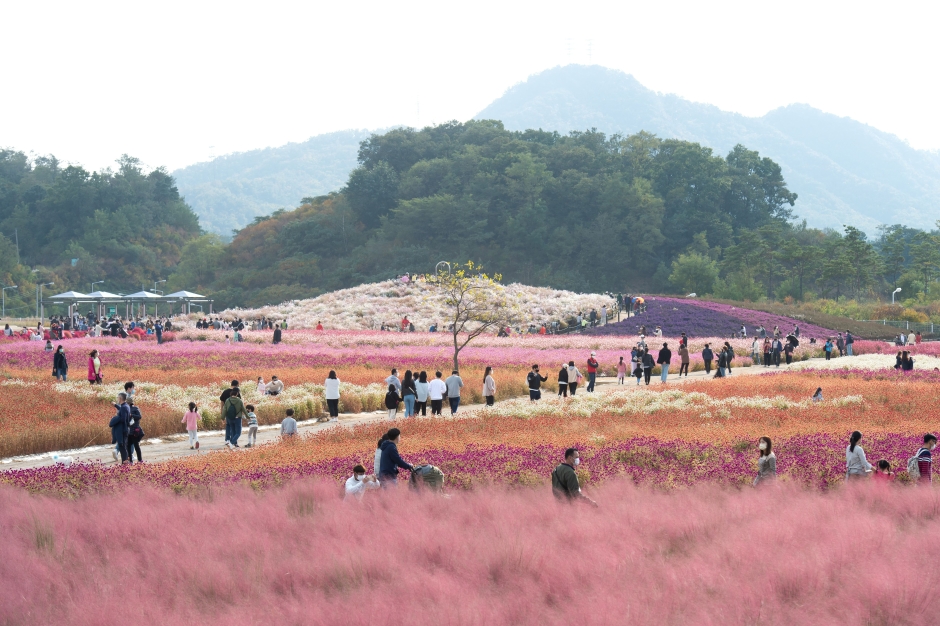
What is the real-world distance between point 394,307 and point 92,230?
242ft

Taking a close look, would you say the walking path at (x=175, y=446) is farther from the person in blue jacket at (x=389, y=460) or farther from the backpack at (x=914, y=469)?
the backpack at (x=914, y=469)

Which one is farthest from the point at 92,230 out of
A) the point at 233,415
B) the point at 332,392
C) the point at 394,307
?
the point at 233,415

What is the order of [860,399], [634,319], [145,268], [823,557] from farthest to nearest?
[145,268] < [634,319] < [860,399] < [823,557]

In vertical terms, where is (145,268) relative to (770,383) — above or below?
above

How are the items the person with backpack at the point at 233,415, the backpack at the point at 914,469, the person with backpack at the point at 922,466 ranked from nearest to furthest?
the person with backpack at the point at 922,466 < the backpack at the point at 914,469 < the person with backpack at the point at 233,415

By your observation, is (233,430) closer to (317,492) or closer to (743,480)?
(317,492)

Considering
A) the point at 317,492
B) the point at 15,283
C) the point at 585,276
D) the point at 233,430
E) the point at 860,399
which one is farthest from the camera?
the point at 15,283

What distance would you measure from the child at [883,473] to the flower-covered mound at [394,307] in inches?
1743

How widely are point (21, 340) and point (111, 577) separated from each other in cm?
4055

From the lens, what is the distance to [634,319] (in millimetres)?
58406

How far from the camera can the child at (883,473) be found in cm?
1250

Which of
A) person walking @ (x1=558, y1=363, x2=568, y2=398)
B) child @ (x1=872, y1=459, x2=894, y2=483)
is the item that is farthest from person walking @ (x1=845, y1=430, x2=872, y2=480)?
person walking @ (x1=558, y1=363, x2=568, y2=398)

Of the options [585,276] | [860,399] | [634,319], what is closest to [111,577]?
[860,399]

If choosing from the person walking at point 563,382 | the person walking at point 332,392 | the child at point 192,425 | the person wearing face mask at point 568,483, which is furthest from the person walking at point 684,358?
the person wearing face mask at point 568,483
